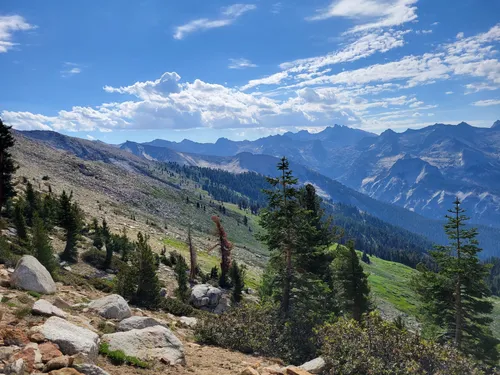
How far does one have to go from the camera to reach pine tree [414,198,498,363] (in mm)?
26984

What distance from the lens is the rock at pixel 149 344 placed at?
12680 millimetres

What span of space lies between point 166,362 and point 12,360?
513 centimetres

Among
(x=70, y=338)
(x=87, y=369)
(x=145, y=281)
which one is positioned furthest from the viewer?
(x=145, y=281)

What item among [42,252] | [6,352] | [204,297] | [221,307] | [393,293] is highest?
[6,352]

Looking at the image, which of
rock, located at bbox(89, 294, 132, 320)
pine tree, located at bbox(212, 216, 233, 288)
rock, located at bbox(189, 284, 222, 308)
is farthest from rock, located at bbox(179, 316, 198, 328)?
pine tree, located at bbox(212, 216, 233, 288)

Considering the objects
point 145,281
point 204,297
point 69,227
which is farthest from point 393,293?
point 145,281

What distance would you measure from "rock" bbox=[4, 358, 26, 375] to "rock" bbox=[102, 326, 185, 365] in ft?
13.2

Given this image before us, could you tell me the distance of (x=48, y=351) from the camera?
1002 cm

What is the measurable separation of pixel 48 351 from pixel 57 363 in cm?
83

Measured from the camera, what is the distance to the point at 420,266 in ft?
106

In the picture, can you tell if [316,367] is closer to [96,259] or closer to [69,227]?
[69,227]

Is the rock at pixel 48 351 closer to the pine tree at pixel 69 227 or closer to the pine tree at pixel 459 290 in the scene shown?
the pine tree at pixel 69 227

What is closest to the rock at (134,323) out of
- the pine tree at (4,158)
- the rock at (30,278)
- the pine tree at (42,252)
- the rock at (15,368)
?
the rock at (30,278)

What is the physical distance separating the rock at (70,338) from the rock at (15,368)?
2.03m
